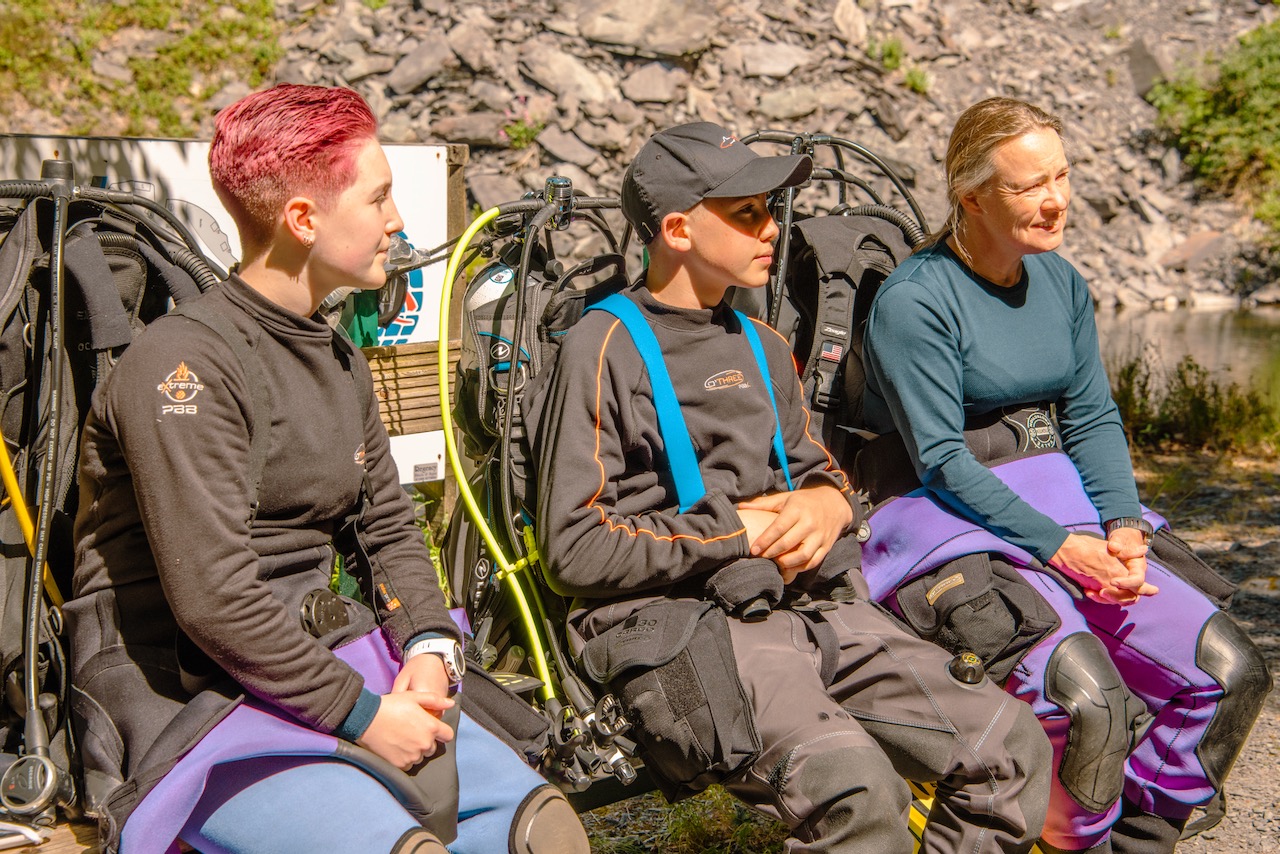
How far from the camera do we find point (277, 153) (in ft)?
6.99

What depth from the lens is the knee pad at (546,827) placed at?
6.96 feet

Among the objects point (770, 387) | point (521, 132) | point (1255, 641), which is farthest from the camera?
point (521, 132)

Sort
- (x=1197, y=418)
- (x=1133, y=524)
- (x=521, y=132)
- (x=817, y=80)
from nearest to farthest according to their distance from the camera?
(x=1133, y=524) → (x=1197, y=418) → (x=521, y=132) → (x=817, y=80)

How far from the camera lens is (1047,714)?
2.71 m

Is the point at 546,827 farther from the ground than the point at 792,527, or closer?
closer

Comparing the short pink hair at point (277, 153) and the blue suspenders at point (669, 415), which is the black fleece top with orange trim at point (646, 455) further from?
the short pink hair at point (277, 153)

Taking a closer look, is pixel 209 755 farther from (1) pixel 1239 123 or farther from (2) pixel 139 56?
(1) pixel 1239 123

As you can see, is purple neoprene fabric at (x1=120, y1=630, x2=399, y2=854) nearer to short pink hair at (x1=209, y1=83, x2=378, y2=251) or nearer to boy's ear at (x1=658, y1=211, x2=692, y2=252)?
short pink hair at (x1=209, y1=83, x2=378, y2=251)

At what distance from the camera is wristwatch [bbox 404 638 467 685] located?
234 cm

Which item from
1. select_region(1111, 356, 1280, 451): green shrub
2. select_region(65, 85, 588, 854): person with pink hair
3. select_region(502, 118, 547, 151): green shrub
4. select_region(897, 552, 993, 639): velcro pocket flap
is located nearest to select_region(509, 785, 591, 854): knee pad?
select_region(65, 85, 588, 854): person with pink hair

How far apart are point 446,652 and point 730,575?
68 centimetres

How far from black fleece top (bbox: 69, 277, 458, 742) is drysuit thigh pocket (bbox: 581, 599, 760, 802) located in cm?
40

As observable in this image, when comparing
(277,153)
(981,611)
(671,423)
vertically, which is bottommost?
(981,611)

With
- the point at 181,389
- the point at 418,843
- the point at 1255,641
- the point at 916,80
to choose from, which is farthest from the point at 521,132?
the point at 418,843
